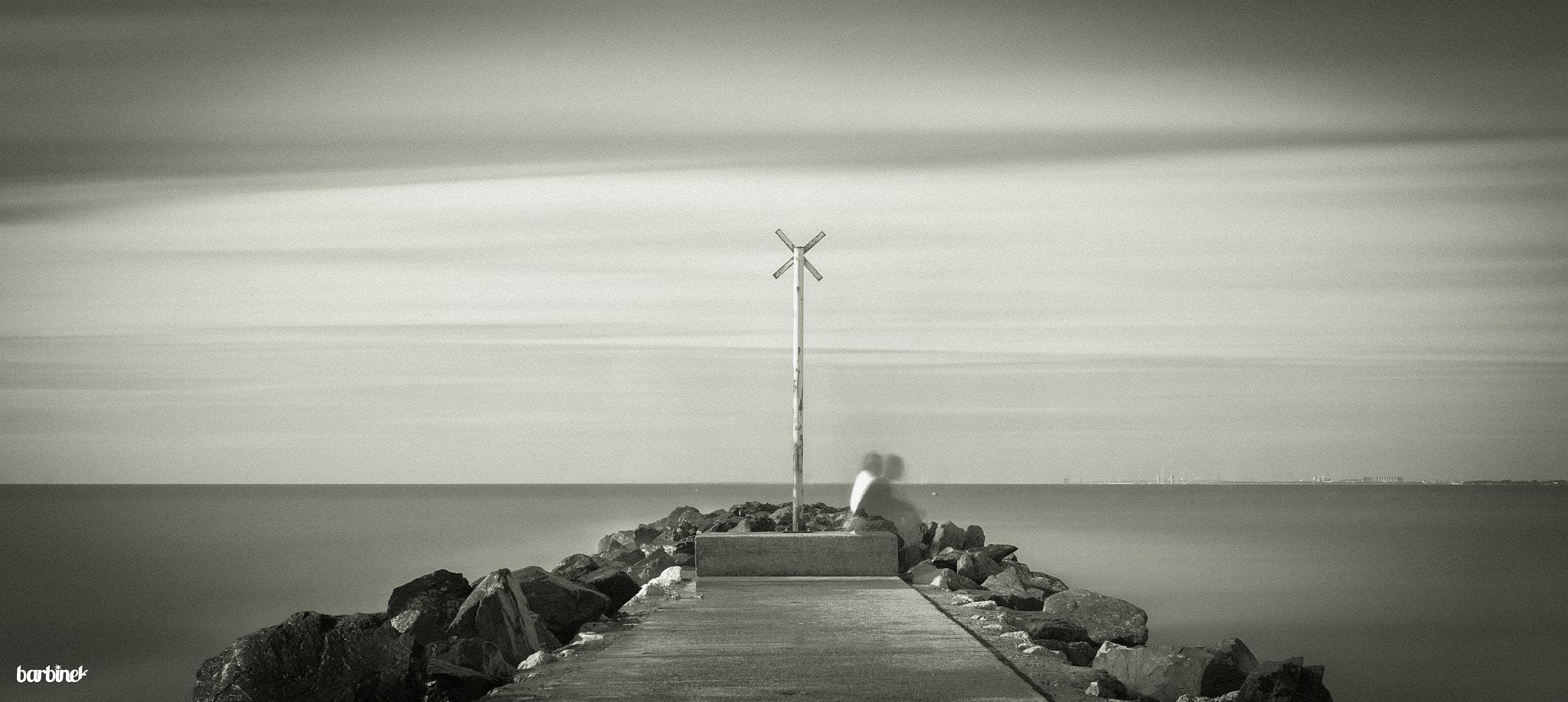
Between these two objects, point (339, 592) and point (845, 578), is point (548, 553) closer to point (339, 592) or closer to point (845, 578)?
point (339, 592)

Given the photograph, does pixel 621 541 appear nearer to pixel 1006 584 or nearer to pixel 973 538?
pixel 973 538

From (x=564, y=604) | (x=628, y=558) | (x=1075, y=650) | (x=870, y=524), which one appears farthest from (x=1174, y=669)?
(x=628, y=558)

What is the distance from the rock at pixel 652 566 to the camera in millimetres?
18875

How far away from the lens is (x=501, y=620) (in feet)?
29.6

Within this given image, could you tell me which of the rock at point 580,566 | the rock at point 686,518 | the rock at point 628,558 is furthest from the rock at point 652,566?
the rock at point 686,518

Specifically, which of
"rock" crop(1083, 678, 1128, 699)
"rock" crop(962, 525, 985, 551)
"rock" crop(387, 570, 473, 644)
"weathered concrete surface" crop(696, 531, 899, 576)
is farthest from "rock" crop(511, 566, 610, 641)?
"rock" crop(962, 525, 985, 551)

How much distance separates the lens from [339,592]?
29.2m

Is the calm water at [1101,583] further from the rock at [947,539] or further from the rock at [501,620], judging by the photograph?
the rock at [501,620]

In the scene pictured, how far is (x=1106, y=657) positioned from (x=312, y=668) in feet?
20.2

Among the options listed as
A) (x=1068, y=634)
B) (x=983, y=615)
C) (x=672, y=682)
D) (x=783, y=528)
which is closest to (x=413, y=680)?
(x=672, y=682)

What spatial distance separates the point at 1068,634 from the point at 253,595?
2382cm

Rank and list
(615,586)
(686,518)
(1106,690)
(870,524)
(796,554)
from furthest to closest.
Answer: (686,518) < (870,524) < (796,554) < (615,586) < (1106,690)

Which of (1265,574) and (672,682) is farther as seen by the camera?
(1265,574)

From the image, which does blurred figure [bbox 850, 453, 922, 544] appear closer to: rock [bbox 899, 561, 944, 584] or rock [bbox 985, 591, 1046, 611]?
rock [bbox 899, 561, 944, 584]
